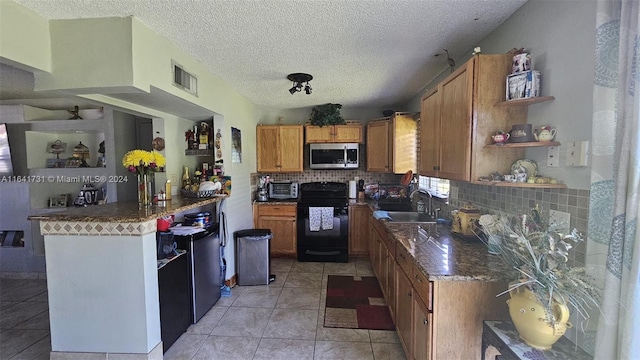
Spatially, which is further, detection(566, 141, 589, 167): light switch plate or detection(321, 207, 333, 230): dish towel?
detection(321, 207, 333, 230): dish towel

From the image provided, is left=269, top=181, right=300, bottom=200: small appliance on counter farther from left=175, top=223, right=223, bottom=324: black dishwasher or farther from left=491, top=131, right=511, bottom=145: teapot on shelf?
left=491, top=131, right=511, bottom=145: teapot on shelf

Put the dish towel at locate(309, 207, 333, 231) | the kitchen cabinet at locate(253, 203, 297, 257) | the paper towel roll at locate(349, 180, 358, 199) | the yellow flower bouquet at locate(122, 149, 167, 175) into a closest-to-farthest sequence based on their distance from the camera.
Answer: the yellow flower bouquet at locate(122, 149, 167, 175)
the dish towel at locate(309, 207, 333, 231)
the kitchen cabinet at locate(253, 203, 297, 257)
the paper towel roll at locate(349, 180, 358, 199)

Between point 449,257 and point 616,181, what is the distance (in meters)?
0.83

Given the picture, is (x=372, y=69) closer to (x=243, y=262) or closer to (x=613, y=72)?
(x=613, y=72)

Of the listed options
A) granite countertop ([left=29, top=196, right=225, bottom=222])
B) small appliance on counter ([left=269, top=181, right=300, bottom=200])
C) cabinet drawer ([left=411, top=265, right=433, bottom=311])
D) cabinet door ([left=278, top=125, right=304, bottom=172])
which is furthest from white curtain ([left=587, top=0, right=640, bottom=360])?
small appliance on counter ([left=269, top=181, right=300, bottom=200])

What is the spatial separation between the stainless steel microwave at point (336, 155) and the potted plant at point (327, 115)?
0.36 m

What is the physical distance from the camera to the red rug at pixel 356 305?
2307 mm

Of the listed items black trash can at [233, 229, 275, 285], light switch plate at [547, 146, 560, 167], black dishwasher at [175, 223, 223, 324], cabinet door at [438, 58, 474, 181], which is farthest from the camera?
black trash can at [233, 229, 275, 285]

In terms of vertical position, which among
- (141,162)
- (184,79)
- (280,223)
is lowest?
(280,223)

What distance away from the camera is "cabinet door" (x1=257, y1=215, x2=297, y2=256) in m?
3.89

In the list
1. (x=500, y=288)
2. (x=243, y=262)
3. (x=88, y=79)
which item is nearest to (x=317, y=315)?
(x=243, y=262)

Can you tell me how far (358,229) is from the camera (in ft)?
12.8

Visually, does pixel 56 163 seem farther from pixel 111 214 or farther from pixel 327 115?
pixel 327 115

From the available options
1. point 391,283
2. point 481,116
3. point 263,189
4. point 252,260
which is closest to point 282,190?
point 263,189
